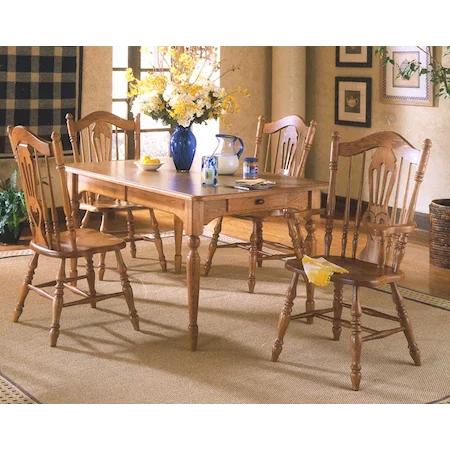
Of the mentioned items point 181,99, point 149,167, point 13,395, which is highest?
point 181,99

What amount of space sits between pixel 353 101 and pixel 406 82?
2.22 ft

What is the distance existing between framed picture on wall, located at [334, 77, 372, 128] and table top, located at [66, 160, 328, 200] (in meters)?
2.75

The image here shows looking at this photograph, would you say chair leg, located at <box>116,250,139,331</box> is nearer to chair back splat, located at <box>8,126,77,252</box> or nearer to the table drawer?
chair back splat, located at <box>8,126,77,252</box>

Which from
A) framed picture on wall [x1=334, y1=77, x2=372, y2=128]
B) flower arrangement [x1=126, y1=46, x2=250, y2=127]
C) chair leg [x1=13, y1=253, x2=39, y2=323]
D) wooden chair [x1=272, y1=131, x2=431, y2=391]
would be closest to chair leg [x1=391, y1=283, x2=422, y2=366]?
wooden chair [x1=272, y1=131, x2=431, y2=391]

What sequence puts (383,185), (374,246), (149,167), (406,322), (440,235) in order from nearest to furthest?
(406,322), (383,185), (374,246), (149,167), (440,235)

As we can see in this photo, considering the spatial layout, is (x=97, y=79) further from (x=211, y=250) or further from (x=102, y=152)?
(x=211, y=250)

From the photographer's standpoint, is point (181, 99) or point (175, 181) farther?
point (181, 99)

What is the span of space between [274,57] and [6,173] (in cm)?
278

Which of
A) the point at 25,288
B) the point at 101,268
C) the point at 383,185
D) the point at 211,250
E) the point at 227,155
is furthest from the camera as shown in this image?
the point at 211,250

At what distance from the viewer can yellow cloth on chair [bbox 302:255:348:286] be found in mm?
2881

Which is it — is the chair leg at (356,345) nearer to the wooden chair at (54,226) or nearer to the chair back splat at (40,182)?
the wooden chair at (54,226)

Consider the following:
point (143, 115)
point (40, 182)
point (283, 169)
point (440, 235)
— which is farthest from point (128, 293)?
point (143, 115)

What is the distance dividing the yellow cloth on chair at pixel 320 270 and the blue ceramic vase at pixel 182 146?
1.27 m

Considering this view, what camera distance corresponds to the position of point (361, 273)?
294 centimetres
